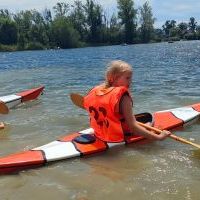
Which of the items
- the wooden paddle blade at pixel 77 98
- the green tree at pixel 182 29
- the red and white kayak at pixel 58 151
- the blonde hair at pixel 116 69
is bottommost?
the green tree at pixel 182 29

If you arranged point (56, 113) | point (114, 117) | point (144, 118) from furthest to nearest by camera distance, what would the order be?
point (56, 113) → point (144, 118) → point (114, 117)

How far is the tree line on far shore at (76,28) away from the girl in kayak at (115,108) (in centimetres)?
7020

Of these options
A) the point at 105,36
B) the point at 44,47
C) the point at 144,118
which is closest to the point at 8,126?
the point at 144,118

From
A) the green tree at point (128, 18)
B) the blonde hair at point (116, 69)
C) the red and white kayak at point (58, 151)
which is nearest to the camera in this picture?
the red and white kayak at point (58, 151)

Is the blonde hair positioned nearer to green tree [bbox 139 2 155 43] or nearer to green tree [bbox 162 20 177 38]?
green tree [bbox 139 2 155 43]

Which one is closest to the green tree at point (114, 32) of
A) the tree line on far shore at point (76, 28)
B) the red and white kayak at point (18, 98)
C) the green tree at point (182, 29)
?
the tree line on far shore at point (76, 28)

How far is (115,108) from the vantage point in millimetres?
5312

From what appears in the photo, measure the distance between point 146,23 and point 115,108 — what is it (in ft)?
273

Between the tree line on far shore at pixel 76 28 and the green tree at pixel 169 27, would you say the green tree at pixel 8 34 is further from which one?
the green tree at pixel 169 27

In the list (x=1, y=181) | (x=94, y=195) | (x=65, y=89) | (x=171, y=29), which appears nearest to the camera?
(x=94, y=195)

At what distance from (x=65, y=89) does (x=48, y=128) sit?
217 inches

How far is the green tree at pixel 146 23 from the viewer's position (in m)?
86.7

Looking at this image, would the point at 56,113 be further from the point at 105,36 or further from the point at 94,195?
the point at 105,36

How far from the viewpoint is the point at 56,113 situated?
8719 mm
